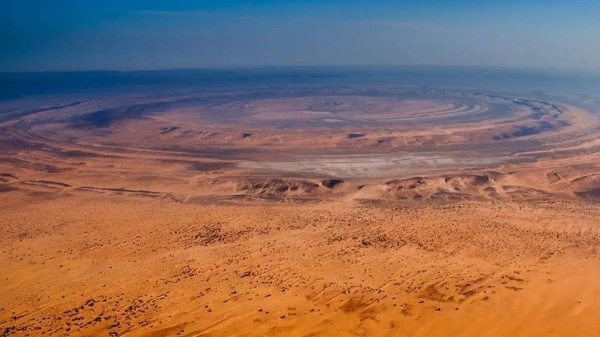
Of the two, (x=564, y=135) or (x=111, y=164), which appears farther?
(x=564, y=135)

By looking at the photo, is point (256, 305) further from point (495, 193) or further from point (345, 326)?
point (495, 193)

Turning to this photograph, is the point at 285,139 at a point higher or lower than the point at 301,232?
higher

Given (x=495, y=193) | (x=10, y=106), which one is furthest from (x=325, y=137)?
(x=10, y=106)

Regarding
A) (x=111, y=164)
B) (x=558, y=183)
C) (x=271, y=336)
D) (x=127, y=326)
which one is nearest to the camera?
(x=271, y=336)

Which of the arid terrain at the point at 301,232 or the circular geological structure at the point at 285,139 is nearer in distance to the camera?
the arid terrain at the point at 301,232

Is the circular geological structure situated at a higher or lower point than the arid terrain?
higher

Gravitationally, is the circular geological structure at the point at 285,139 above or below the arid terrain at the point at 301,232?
above

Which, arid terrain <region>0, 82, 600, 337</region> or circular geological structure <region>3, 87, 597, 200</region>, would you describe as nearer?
arid terrain <region>0, 82, 600, 337</region>

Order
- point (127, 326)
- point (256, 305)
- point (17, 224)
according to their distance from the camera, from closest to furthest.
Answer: point (127, 326) < point (256, 305) < point (17, 224)
